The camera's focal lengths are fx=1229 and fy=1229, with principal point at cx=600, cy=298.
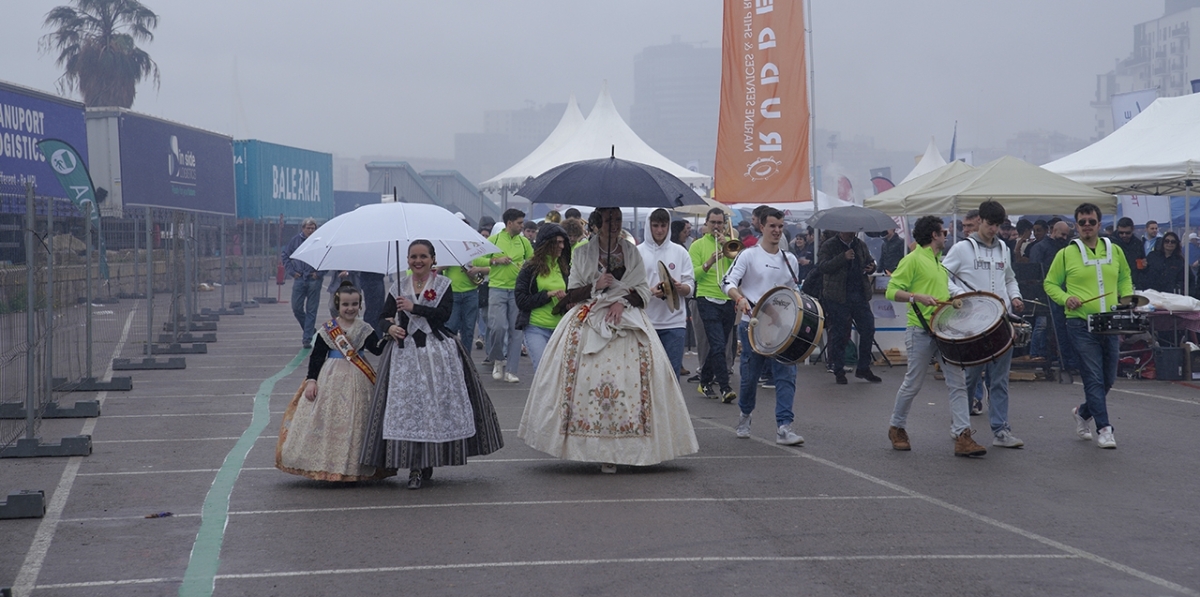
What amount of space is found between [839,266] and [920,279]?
16.0ft

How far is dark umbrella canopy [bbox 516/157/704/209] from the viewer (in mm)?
7781

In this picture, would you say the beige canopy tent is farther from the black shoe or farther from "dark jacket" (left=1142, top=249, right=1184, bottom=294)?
the black shoe

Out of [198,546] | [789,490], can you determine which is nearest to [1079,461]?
[789,490]

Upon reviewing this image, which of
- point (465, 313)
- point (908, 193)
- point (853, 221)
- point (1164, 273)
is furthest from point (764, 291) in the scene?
point (1164, 273)

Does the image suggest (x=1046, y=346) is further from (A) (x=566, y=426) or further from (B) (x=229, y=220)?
(B) (x=229, y=220)

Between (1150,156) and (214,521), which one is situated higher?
(1150,156)

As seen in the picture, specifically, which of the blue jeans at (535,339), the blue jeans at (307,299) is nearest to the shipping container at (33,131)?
the blue jeans at (307,299)

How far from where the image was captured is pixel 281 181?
35.8 meters

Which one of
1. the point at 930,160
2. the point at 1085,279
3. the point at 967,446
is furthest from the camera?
the point at 930,160

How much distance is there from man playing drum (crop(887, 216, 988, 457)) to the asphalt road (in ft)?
0.95

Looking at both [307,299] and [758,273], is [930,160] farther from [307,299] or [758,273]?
[758,273]

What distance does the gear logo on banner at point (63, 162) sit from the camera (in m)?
22.3

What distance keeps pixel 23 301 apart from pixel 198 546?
3.98 metres

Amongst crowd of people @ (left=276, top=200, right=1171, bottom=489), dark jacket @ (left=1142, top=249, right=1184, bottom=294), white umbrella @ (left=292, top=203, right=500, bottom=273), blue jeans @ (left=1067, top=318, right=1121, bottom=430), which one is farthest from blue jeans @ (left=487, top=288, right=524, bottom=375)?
dark jacket @ (left=1142, top=249, right=1184, bottom=294)
